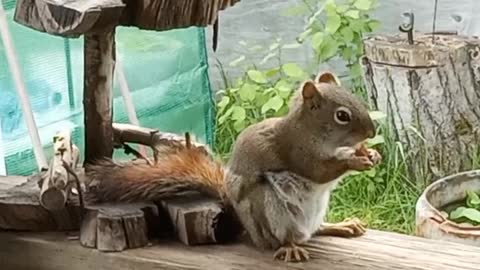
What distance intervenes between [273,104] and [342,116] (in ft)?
1.52

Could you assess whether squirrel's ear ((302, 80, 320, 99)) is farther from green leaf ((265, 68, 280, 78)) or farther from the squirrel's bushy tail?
green leaf ((265, 68, 280, 78))

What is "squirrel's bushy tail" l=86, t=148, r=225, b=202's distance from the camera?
1214mm

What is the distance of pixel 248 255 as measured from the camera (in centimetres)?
117

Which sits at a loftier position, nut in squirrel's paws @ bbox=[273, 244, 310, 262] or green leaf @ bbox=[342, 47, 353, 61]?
green leaf @ bbox=[342, 47, 353, 61]

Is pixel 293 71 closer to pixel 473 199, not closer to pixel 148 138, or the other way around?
pixel 473 199

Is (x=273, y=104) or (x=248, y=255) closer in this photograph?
(x=248, y=255)

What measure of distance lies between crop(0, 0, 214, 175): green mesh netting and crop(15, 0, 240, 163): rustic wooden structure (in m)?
0.24

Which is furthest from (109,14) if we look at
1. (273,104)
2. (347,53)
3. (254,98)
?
(347,53)

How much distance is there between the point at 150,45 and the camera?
1796 mm

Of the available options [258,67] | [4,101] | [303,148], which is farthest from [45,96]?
[303,148]

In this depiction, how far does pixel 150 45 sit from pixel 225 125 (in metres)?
0.18

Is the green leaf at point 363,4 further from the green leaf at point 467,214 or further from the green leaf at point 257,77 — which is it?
the green leaf at point 467,214

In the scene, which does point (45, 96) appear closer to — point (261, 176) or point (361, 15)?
point (361, 15)

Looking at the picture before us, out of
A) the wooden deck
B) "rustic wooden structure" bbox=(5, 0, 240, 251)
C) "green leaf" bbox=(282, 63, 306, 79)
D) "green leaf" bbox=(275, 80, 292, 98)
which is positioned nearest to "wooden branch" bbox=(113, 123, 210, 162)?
"rustic wooden structure" bbox=(5, 0, 240, 251)
